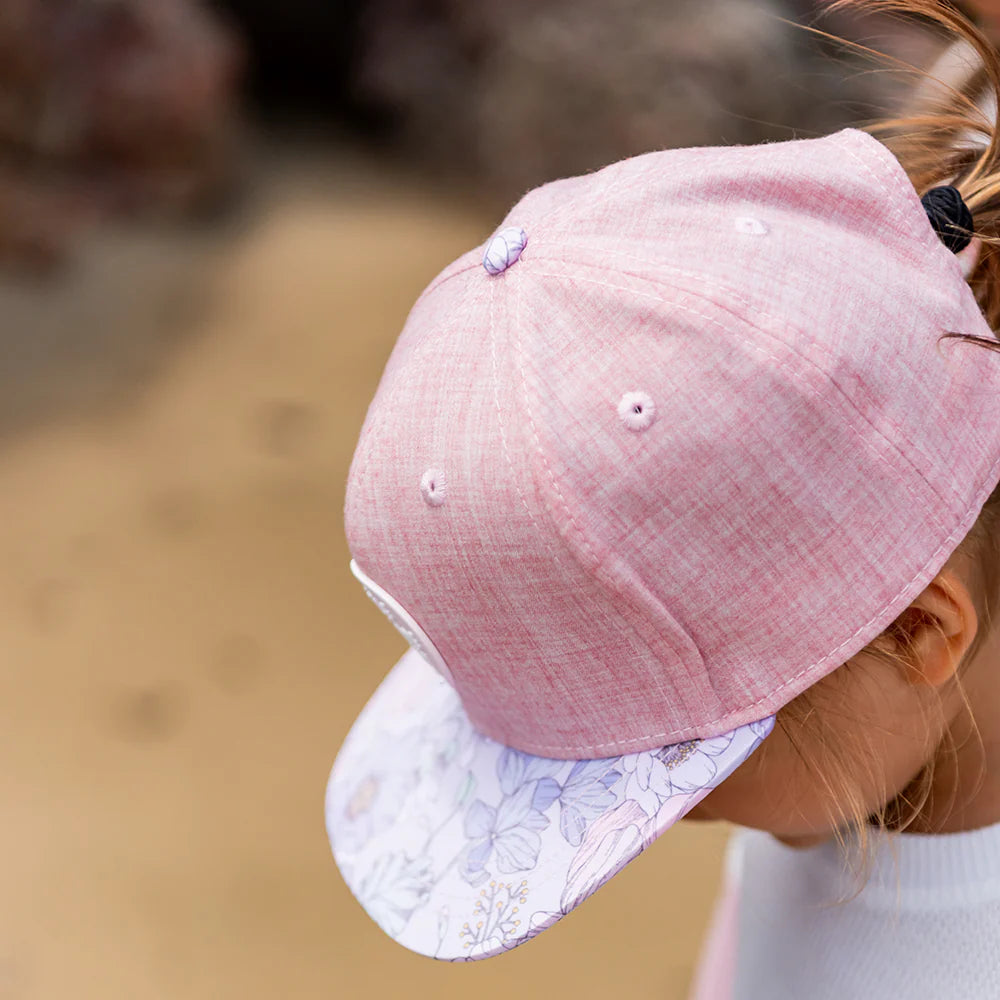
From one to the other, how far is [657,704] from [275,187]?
6.04ft

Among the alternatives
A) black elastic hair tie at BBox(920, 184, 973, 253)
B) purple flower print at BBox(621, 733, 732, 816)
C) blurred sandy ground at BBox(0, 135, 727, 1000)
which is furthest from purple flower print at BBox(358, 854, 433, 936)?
blurred sandy ground at BBox(0, 135, 727, 1000)

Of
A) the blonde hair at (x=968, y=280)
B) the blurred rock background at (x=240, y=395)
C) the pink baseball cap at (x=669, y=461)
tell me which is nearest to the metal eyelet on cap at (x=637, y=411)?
the pink baseball cap at (x=669, y=461)

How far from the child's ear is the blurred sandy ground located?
26.9 inches

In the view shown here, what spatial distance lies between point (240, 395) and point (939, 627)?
56.3 inches

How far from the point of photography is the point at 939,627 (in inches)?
16.0

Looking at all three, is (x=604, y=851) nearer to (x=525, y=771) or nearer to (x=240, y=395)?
(x=525, y=771)

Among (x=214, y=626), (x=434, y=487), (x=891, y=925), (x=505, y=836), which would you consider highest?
(x=434, y=487)

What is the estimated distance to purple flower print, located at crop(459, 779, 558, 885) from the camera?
0.44m

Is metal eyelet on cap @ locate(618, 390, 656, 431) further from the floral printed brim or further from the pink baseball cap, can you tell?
the floral printed brim

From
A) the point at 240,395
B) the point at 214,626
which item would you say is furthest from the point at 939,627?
the point at 240,395

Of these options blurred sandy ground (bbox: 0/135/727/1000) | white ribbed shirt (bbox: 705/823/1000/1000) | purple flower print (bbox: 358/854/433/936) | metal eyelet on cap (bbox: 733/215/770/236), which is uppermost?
metal eyelet on cap (bbox: 733/215/770/236)

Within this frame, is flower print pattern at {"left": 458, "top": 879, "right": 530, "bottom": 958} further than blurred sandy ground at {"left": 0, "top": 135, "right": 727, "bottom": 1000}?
No

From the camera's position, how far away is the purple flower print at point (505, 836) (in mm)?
444

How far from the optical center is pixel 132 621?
1.35 m
